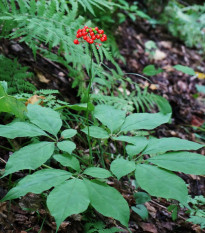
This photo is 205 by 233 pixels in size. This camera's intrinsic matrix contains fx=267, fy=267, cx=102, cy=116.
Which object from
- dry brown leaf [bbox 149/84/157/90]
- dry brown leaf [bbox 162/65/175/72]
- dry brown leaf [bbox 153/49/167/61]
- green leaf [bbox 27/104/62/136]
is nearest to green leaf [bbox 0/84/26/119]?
green leaf [bbox 27/104/62/136]

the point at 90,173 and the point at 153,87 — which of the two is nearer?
the point at 90,173

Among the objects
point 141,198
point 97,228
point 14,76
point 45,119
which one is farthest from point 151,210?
point 14,76

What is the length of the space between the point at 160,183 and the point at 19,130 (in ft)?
Result: 2.20

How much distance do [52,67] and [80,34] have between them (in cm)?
145

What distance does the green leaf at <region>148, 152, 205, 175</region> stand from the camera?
1.12m

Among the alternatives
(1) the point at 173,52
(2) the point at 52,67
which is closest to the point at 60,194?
(2) the point at 52,67

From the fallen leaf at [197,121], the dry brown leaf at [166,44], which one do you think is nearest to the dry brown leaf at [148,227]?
the fallen leaf at [197,121]

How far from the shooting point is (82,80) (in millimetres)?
2424

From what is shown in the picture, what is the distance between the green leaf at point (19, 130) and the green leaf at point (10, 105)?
0.12m

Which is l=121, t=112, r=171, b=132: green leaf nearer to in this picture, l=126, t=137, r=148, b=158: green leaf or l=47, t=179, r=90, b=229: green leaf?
l=126, t=137, r=148, b=158: green leaf

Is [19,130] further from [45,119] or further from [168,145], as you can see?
→ [168,145]

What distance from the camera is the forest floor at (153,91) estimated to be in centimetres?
138

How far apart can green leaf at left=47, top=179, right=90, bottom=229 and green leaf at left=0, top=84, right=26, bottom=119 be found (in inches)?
21.0

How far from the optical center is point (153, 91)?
11.9ft
